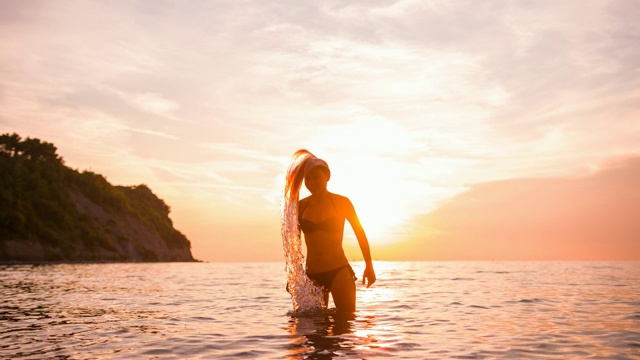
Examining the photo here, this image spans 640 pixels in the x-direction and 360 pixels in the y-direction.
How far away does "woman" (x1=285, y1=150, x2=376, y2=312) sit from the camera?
9891 millimetres

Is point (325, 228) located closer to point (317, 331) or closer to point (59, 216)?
point (317, 331)

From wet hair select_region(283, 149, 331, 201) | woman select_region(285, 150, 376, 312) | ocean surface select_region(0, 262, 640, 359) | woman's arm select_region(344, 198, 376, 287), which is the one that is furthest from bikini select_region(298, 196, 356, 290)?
ocean surface select_region(0, 262, 640, 359)

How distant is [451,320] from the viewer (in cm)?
1109

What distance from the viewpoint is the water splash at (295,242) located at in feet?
34.0

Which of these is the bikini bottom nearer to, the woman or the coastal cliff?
the woman

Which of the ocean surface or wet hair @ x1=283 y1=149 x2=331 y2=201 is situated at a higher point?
wet hair @ x1=283 y1=149 x2=331 y2=201

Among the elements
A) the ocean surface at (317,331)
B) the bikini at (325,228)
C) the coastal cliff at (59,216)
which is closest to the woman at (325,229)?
the bikini at (325,228)

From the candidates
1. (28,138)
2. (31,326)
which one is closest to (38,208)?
Result: (28,138)

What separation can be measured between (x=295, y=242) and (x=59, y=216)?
88716 mm

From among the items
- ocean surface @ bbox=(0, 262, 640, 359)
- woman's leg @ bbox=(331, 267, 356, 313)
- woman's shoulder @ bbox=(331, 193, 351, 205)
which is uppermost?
woman's shoulder @ bbox=(331, 193, 351, 205)

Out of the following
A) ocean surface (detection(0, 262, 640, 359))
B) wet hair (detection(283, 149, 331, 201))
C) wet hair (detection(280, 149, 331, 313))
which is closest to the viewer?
ocean surface (detection(0, 262, 640, 359))

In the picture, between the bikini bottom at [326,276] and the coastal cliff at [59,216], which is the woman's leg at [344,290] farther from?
the coastal cliff at [59,216]

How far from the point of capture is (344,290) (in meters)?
10.2

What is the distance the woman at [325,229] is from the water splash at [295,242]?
0.30 ft
